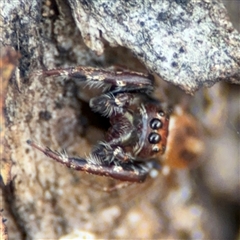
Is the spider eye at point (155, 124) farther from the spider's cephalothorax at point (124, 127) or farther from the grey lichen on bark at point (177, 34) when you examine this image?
the grey lichen on bark at point (177, 34)

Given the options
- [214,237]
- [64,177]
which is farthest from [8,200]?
[214,237]

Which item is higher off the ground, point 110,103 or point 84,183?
point 110,103

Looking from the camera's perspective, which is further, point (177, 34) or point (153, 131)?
point (153, 131)

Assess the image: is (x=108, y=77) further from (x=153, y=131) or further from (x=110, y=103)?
(x=153, y=131)

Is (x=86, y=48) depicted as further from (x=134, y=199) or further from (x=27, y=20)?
(x=134, y=199)

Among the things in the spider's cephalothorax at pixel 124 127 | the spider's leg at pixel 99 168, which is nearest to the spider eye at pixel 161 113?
the spider's cephalothorax at pixel 124 127

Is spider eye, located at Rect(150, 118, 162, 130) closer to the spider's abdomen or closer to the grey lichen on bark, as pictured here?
the spider's abdomen

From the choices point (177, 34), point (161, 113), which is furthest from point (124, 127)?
point (177, 34)

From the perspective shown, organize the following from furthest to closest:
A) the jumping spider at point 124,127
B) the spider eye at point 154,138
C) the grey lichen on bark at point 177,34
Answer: the spider eye at point 154,138 → the jumping spider at point 124,127 → the grey lichen on bark at point 177,34
